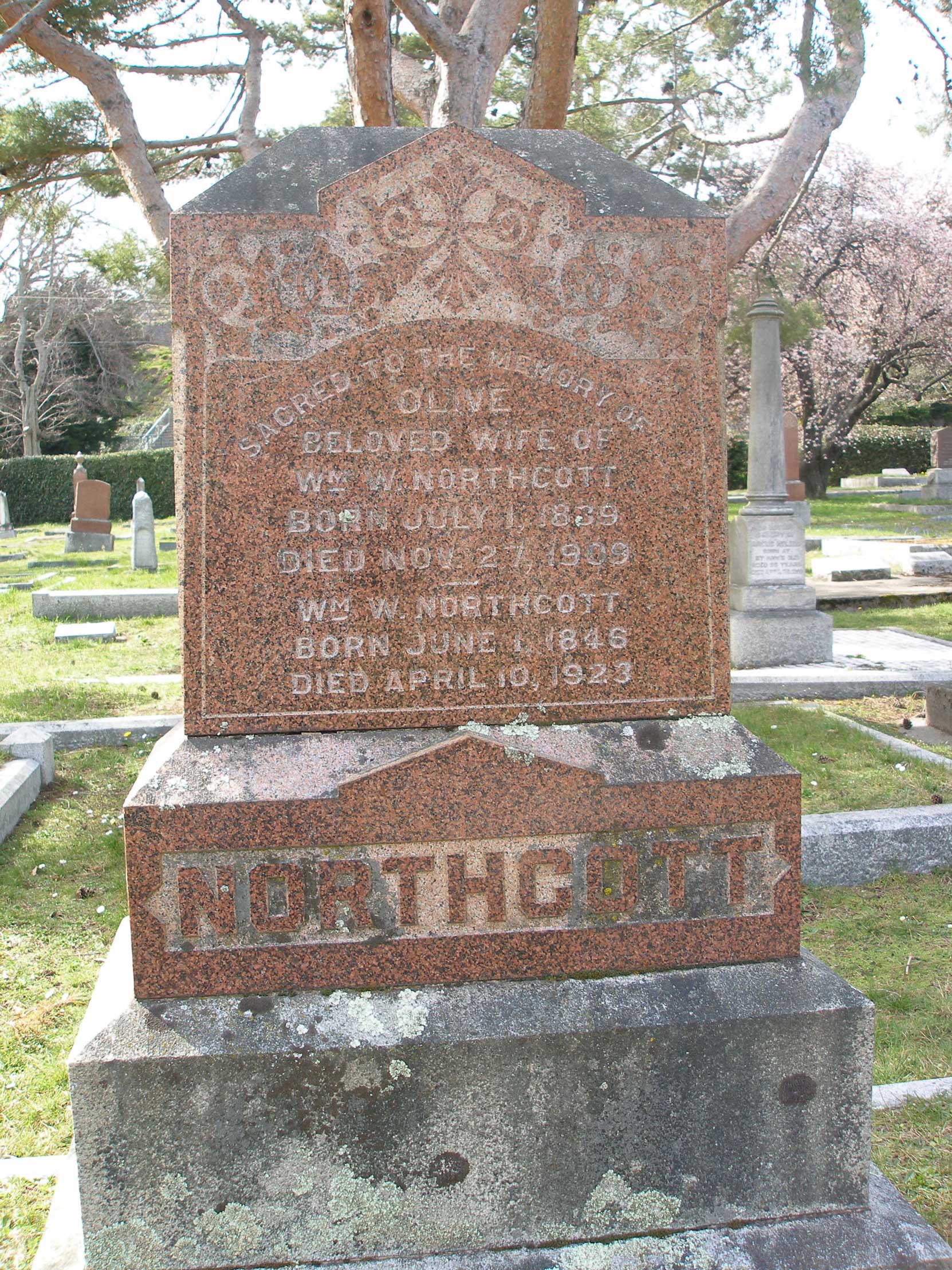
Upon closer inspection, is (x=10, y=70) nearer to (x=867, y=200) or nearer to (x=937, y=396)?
(x=867, y=200)

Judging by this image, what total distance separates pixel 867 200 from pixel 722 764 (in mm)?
33024

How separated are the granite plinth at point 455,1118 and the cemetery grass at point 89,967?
488mm

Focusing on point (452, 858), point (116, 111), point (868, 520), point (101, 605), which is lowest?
point (101, 605)

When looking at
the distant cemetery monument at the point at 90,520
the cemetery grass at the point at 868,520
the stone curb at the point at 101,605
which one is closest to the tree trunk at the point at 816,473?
the cemetery grass at the point at 868,520

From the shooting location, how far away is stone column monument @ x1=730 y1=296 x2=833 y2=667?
9219mm

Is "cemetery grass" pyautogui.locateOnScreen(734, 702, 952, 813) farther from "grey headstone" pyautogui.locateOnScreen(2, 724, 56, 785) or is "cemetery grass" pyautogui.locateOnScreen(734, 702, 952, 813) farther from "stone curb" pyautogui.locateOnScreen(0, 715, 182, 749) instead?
"grey headstone" pyautogui.locateOnScreen(2, 724, 56, 785)

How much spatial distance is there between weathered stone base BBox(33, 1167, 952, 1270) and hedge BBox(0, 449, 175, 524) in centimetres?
2965

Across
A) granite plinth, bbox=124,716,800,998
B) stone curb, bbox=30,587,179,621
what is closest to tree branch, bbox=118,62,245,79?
stone curb, bbox=30,587,179,621

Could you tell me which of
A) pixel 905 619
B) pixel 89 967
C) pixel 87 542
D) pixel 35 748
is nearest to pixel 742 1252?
pixel 89 967

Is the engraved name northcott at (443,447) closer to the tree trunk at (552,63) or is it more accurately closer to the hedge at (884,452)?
the tree trunk at (552,63)

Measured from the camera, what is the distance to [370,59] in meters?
7.69

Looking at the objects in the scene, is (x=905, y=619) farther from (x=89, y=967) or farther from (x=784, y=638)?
(x=89, y=967)

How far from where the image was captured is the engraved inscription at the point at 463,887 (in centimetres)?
219

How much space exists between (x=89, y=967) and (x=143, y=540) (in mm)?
12527
